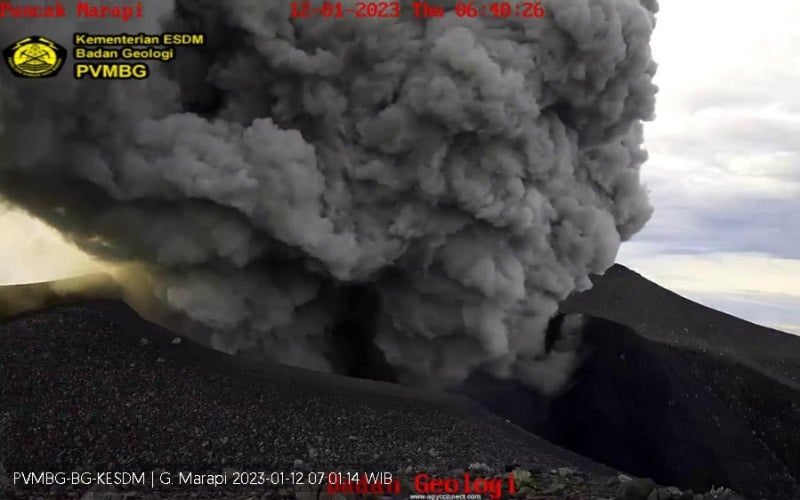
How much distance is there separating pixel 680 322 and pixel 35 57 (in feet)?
63.4

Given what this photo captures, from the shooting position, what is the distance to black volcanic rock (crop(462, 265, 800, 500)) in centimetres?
1623

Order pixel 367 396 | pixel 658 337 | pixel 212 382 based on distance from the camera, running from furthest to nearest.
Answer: pixel 658 337
pixel 367 396
pixel 212 382

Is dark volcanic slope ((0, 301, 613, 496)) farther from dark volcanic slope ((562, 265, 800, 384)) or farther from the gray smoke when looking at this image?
dark volcanic slope ((562, 265, 800, 384))

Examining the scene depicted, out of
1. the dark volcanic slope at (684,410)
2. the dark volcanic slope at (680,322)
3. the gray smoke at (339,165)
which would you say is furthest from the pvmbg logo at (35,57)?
the dark volcanic slope at (680,322)

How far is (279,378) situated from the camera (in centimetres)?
1458

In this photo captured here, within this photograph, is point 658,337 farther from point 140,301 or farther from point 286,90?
point 140,301

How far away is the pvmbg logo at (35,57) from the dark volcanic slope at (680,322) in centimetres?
1524

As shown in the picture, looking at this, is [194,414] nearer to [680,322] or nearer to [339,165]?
[339,165]

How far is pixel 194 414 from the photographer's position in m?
12.8

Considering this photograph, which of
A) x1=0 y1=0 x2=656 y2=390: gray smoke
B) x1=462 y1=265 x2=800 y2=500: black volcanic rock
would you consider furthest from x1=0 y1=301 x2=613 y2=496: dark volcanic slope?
x1=462 y1=265 x2=800 y2=500: black volcanic rock

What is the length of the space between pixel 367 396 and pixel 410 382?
3594 mm

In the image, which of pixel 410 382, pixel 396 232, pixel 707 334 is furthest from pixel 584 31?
pixel 707 334
